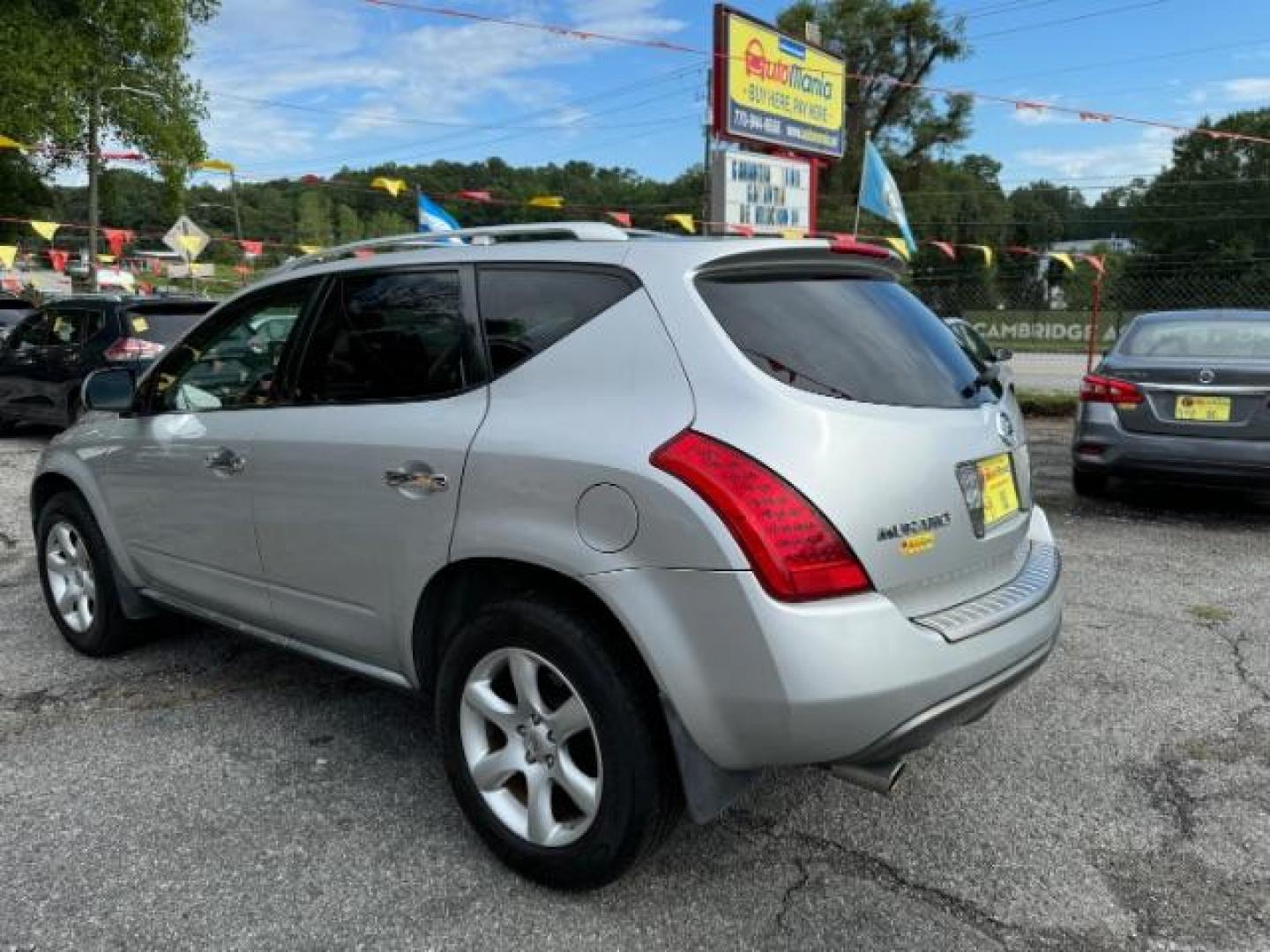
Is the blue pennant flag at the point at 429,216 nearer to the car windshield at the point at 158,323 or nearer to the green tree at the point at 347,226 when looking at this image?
the car windshield at the point at 158,323

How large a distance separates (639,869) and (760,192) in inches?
544

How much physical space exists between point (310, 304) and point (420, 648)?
1.19 meters

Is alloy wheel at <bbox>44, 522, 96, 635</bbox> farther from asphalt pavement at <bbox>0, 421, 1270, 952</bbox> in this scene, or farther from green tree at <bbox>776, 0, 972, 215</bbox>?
green tree at <bbox>776, 0, 972, 215</bbox>

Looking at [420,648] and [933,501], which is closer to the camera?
[933,501]

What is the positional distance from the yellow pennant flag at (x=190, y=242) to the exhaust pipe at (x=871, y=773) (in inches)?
806

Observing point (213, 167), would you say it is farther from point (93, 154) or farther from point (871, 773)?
point (871, 773)

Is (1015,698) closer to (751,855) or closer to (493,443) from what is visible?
(751,855)

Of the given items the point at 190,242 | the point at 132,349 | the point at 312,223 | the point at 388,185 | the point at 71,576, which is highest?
the point at 312,223

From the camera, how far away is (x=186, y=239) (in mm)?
20062

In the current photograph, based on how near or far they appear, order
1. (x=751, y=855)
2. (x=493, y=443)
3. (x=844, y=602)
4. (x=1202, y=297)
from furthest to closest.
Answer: (x=1202, y=297)
(x=751, y=855)
(x=493, y=443)
(x=844, y=602)

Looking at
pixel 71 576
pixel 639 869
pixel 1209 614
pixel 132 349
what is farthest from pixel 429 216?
pixel 639 869

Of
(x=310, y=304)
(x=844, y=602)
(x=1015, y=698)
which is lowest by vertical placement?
(x=1015, y=698)

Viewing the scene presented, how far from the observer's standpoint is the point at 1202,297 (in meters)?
28.0

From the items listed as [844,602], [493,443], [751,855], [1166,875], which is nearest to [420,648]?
[493,443]
